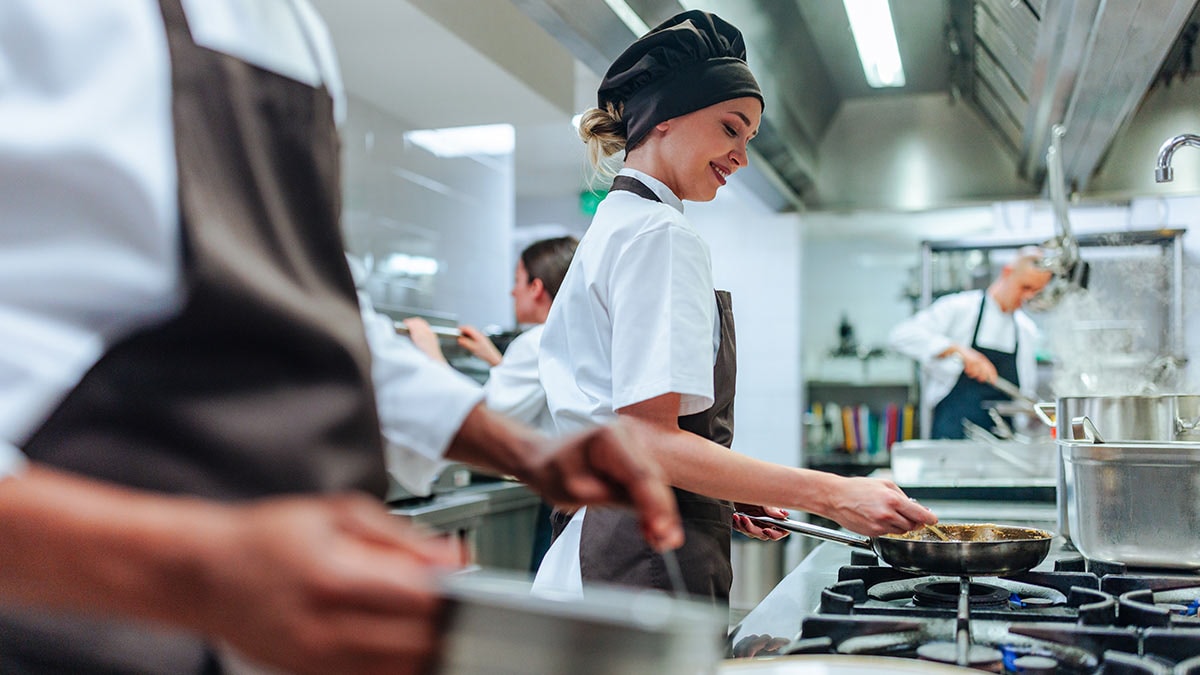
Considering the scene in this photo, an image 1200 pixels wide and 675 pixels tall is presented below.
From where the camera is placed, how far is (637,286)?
1.15m

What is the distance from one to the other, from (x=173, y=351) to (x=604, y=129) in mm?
994

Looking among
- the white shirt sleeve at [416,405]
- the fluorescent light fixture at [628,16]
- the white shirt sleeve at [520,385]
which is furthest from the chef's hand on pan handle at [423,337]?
the white shirt sleeve at [416,405]

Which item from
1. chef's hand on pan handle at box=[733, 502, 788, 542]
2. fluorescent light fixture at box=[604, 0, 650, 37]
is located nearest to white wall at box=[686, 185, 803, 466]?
fluorescent light fixture at box=[604, 0, 650, 37]

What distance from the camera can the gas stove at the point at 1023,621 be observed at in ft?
2.75

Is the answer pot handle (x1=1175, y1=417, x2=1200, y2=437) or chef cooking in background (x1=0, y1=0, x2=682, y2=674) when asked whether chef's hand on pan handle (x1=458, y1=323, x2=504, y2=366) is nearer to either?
pot handle (x1=1175, y1=417, x2=1200, y2=437)

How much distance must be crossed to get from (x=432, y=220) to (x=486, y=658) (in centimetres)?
361

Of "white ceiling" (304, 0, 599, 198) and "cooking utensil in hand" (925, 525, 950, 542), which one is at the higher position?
"white ceiling" (304, 0, 599, 198)

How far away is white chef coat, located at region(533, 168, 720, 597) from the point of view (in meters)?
1.12

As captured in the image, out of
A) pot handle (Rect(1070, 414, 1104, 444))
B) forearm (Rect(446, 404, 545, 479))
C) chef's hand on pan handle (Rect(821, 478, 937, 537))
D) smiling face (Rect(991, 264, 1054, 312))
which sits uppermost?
smiling face (Rect(991, 264, 1054, 312))

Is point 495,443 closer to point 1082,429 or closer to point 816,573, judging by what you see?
point 816,573

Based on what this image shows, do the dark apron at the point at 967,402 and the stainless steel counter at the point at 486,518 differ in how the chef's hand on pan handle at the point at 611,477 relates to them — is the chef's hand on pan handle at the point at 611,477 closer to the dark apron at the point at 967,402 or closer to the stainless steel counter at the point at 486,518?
the stainless steel counter at the point at 486,518

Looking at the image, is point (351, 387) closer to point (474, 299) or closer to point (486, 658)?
point (486, 658)

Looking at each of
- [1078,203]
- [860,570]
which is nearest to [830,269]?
[1078,203]

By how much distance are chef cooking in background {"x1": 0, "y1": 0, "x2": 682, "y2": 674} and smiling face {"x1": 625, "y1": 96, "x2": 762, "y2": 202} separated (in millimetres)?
746
